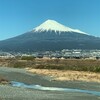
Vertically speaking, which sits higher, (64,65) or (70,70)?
(64,65)

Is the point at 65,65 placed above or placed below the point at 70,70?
above

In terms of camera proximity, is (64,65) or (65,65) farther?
(65,65)

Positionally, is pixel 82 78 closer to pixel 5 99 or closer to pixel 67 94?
pixel 67 94

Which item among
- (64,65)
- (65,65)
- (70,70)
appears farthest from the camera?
(65,65)

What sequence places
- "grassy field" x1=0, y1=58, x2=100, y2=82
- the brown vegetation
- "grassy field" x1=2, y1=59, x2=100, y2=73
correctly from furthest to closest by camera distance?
the brown vegetation, "grassy field" x1=2, y1=59, x2=100, y2=73, "grassy field" x1=0, y1=58, x2=100, y2=82

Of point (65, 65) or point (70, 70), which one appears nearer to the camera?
point (70, 70)

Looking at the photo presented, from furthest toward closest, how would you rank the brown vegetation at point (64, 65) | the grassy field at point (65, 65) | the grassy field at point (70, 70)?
the brown vegetation at point (64, 65) < the grassy field at point (65, 65) < the grassy field at point (70, 70)

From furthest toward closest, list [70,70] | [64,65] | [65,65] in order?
[65,65] → [64,65] → [70,70]

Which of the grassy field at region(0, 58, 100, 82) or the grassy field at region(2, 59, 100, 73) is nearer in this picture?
the grassy field at region(0, 58, 100, 82)

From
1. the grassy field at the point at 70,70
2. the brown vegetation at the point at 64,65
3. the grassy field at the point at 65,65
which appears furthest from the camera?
the brown vegetation at the point at 64,65

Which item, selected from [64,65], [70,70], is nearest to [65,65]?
[64,65]

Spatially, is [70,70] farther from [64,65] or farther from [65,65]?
[65,65]

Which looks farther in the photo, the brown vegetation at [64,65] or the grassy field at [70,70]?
the brown vegetation at [64,65]
